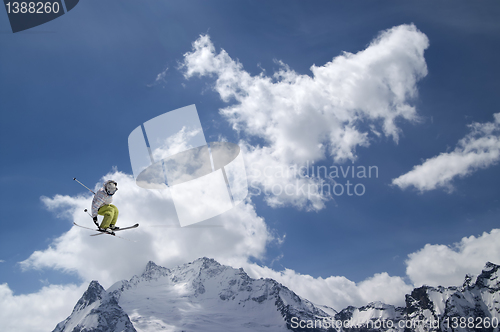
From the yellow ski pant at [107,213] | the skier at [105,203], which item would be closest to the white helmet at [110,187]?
the skier at [105,203]

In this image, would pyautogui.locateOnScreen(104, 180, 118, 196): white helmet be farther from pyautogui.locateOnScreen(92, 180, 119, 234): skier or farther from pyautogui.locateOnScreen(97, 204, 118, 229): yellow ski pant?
pyautogui.locateOnScreen(97, 204, 118, 229): yellow ski pant

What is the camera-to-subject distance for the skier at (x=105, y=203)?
1902 centimetres

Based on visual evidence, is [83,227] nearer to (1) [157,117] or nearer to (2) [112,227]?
(2) [112,227]

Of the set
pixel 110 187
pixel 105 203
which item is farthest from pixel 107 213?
pixel 110 187

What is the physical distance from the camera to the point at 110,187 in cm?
1905

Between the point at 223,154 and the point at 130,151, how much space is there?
7766mm

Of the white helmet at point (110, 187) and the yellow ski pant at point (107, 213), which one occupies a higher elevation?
the white helmet at point (110, 187)

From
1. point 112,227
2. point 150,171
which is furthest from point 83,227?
point 150,171

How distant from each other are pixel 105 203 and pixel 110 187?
3.81 ft

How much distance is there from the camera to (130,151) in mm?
21328

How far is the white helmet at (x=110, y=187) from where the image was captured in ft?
62.3

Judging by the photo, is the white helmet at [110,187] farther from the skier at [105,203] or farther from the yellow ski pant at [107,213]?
the yellow ski pant at [107,213]

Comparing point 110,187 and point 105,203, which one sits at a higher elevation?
point 110,187

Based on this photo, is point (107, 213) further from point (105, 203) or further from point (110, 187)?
point (110, 187)
